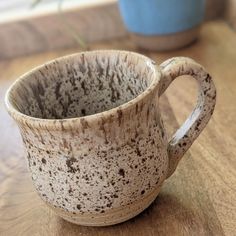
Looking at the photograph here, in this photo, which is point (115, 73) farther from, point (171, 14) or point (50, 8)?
point (50, 8)

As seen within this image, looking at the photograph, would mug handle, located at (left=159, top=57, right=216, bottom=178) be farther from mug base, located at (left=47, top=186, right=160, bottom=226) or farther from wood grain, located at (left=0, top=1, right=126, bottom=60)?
wood grain, located at (left=0, top=1, right=126, bottom=60)

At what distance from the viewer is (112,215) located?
0.36 meters

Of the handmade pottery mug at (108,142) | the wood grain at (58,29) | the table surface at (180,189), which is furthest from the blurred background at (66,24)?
the handmade pottery mug at (108,142)

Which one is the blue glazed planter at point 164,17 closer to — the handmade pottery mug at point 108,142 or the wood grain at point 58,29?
the wood grain at point 58,29

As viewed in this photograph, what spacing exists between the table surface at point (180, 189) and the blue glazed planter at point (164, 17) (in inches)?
5.0

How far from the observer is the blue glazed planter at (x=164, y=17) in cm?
69

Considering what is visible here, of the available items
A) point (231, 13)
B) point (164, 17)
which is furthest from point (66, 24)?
point (231, 13)

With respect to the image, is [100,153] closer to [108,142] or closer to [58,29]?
[108,142]

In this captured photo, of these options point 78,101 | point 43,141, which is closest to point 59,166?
point 43,141

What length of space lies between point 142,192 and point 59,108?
0.45 feet

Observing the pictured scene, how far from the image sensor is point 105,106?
45 cm

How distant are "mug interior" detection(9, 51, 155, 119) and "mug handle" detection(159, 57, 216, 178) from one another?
0.02m

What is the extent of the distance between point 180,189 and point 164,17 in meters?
0.36

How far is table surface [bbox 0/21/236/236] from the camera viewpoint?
38 centimetres
